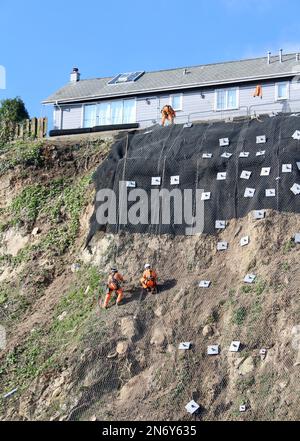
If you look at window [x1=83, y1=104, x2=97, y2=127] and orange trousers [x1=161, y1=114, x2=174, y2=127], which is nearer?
orange trousers [x1=161, y1=114, x2=174, y2=127]

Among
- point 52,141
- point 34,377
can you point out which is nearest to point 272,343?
point 34,377

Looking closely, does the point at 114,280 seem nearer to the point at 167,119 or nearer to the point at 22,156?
the point at 167,119

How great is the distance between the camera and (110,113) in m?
35.6

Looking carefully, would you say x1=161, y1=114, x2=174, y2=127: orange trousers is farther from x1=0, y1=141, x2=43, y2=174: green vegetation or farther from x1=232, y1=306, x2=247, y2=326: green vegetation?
x1=232, y1=306, x2=247, y2=326: green vegetation

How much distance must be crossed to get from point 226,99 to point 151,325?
13.2 m

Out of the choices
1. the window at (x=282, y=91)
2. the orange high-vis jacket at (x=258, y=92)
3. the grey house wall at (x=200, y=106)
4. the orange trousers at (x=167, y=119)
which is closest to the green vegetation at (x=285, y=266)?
the orange trousers at (x=167, y=119)

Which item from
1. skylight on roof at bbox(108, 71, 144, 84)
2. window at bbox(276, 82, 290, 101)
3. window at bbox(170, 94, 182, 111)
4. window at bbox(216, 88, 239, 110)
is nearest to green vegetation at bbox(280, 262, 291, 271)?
window at bbox(276, 82, 290, 101)

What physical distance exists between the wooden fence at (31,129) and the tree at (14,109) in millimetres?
6354

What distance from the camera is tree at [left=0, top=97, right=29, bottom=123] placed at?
40591 mm

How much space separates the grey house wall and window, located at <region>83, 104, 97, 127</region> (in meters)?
0.17

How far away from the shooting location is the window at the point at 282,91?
105 ft

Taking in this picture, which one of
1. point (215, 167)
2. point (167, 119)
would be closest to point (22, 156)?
point (167, 119)

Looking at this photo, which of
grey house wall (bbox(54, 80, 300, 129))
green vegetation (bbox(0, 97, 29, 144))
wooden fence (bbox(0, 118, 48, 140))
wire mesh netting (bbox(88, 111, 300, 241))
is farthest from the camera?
green vegetation (bbox(0, 97, 29, 144))

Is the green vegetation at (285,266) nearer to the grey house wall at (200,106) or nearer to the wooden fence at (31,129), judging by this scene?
the grey house wall at (200,106)
